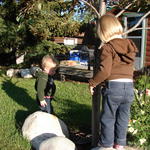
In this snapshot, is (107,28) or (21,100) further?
(21,100)

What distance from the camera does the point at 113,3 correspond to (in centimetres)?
425

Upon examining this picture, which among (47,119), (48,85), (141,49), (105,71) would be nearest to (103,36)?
(105,71)

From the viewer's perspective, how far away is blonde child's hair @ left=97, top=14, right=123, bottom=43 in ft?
10.8

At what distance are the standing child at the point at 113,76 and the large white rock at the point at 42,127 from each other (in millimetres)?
818

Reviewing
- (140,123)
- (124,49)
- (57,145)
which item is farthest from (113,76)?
(57,145)

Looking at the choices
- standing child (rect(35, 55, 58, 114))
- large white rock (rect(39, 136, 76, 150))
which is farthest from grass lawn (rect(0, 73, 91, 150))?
standing child (rect(35, 55, 58, 114))

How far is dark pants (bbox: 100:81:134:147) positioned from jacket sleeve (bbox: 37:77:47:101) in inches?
55.4

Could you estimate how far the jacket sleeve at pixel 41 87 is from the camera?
15.4ft

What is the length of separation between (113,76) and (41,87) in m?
1.67

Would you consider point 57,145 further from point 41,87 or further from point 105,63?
point 41,87

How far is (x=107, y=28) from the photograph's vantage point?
3.29 m

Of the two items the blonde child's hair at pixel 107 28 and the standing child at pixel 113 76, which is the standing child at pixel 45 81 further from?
the blonde child's hair at pixel 107 28

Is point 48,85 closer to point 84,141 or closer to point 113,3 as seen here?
point 84,141

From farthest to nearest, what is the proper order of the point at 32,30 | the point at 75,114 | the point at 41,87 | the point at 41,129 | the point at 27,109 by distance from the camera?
the point at 32,30 < the point at 27,109 < the point at 75,114 < the point at 41,87 < the point at 41,129
